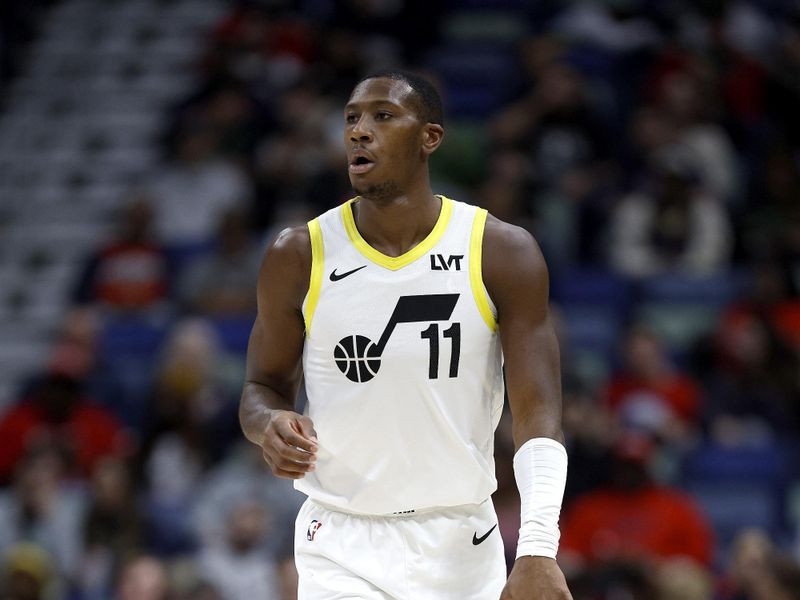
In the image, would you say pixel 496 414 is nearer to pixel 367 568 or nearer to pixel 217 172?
pixel 367 568

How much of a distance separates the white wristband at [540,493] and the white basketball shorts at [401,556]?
0.32 metres

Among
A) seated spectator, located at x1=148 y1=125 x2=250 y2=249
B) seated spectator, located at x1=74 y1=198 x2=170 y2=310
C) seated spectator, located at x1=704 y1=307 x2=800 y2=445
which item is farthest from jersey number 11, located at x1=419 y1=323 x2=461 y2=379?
seated spectator, located at x1=148 y1=125 x2=250 y2=249

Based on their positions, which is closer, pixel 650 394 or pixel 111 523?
pixel 111 523

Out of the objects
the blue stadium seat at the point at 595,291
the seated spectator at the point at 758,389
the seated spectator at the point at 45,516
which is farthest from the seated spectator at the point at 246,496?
the seated spectator at the point at 758,389

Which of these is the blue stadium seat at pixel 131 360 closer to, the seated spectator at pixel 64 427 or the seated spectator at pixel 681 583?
the seated spectator at pixel 64 427

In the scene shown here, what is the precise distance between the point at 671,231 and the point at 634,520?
8.77 ft

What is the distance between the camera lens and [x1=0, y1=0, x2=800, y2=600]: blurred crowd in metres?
8.38

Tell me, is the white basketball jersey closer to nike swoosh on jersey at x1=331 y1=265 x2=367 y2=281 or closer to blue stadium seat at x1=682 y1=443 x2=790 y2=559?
nike swoosh on jersey at x1=331 y1=265 x2=367 y2=281

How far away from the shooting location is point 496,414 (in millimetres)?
4574

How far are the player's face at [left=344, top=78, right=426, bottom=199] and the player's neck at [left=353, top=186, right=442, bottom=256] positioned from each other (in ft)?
0.23

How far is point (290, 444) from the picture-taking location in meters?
4.08

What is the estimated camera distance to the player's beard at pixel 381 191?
4457 mm

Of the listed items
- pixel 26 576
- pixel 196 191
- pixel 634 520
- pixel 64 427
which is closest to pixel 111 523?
pixel 26 576

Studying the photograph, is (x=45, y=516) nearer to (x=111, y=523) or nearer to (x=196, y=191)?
(x=111, y=523)
